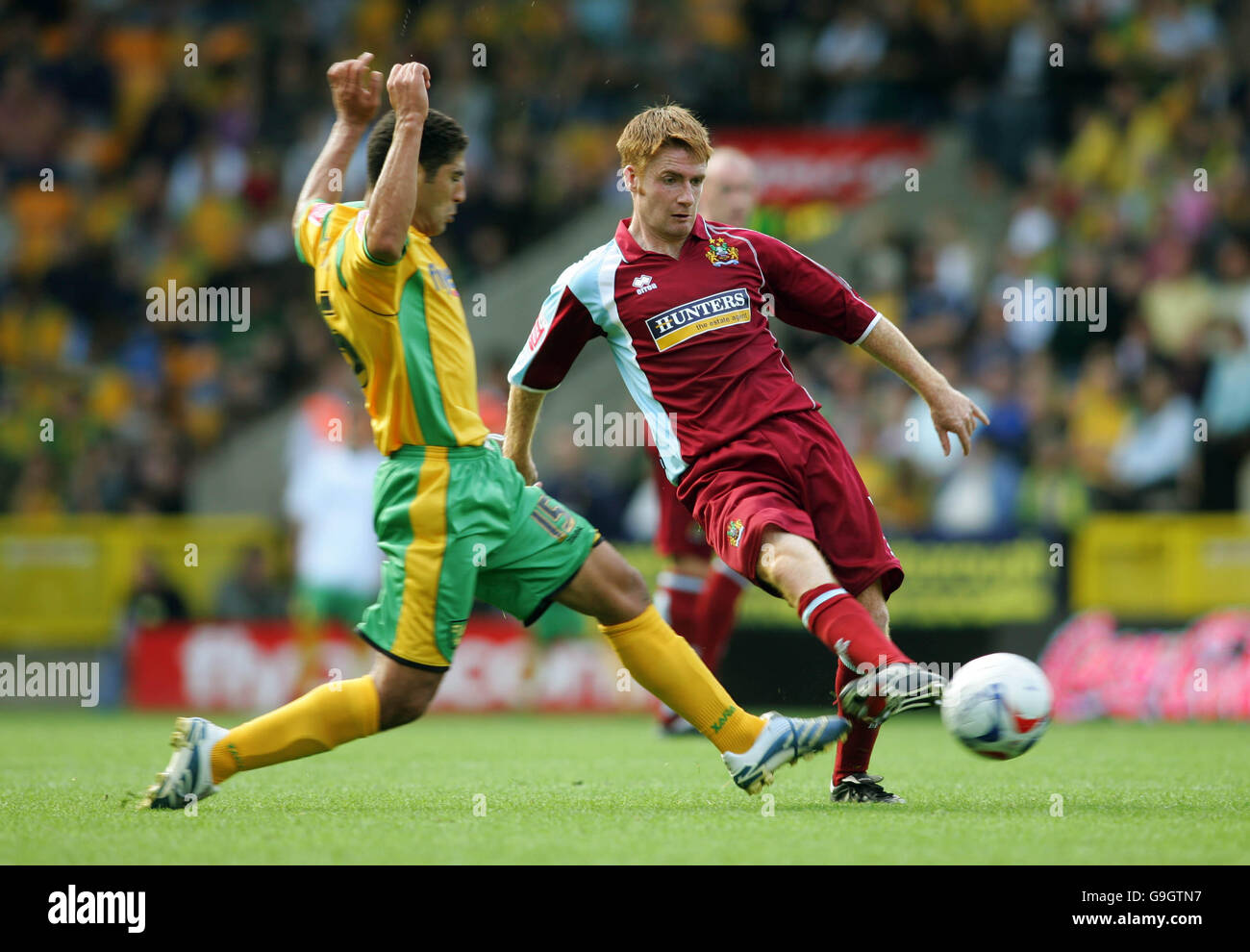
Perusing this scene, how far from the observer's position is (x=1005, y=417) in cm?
1161

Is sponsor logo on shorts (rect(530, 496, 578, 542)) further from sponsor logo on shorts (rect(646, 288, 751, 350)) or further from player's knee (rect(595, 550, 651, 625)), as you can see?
sponsor logo on shorts (rect(646, 288, 751, 350))

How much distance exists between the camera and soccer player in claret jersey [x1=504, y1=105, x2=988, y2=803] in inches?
201

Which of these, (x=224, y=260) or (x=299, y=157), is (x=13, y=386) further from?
(x=299, y=157)

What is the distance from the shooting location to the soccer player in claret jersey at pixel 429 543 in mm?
4773

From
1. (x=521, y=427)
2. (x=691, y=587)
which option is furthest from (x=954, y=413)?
(x=691, y=587)

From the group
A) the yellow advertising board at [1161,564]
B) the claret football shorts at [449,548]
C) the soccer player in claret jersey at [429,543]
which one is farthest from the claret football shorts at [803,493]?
the yellow advertising board at [1161,564]

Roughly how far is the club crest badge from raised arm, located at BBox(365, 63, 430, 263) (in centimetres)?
110

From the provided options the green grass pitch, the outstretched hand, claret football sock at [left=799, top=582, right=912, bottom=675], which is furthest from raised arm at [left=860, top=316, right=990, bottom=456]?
the green grass pitch

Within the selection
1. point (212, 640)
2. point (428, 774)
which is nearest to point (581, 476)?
point (212, 640)

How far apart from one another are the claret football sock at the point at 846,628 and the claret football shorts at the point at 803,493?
0.27 m

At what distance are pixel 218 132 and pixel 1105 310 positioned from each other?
860cm

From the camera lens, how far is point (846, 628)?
4684 mm

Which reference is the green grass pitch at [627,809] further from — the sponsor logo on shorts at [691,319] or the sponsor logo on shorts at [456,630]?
the sponsor logo on shorts at [691,319]

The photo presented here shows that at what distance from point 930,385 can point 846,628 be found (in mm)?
908
